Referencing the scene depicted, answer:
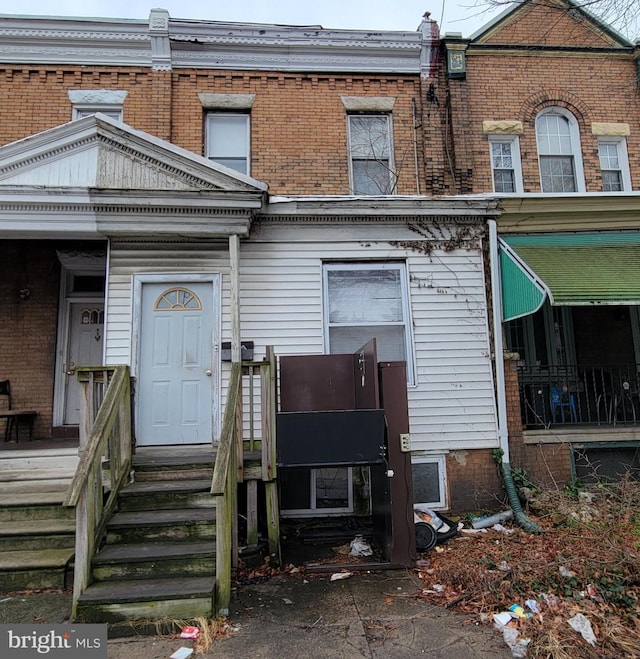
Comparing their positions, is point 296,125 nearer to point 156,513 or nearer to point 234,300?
point 234,300

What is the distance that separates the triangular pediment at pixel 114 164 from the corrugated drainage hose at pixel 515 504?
484 cm

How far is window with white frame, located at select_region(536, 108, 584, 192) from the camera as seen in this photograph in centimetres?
888

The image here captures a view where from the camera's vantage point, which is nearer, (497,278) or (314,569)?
(314,569)

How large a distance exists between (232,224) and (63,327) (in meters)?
3.61

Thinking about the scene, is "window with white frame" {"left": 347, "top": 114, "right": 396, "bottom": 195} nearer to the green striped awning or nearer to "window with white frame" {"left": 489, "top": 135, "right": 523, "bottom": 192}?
"window with white frame" {"left": 489, "top": 135, "right": 523, "bottom": 192}

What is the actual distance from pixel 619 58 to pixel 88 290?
1068cm

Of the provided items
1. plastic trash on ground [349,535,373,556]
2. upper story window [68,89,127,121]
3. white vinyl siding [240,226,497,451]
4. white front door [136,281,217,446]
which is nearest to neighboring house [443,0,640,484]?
white vinyl siding [240,226,497,451]

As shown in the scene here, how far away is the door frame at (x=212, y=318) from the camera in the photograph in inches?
241

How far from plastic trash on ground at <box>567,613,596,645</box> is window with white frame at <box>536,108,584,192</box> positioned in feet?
24.4

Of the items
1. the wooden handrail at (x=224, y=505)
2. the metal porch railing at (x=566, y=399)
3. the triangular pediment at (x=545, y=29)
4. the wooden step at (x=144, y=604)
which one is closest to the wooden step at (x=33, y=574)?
the wooden step at (x=144, y=604)

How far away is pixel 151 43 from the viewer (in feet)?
27.1

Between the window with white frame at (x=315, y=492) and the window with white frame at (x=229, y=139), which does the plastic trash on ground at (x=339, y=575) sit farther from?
the window with white frame at (x=229, y=139)

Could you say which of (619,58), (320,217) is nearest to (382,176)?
(320,217)

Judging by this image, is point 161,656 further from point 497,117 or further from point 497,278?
point 497,117
